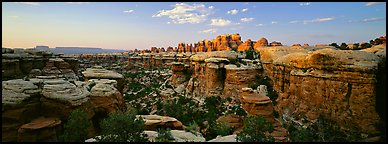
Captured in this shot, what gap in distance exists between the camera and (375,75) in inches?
482

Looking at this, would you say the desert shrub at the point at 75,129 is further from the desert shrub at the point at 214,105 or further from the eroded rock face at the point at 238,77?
the eroded rock face at the point at 238,77

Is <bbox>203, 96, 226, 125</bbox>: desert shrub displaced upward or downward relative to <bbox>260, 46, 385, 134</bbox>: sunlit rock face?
downward

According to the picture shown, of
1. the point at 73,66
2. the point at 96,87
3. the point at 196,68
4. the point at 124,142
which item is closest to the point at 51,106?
the point at 96,87

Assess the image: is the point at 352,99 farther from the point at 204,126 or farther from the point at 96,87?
the point at 96,87

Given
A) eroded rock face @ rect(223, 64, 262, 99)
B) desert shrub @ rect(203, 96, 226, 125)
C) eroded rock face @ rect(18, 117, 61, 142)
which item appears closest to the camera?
eroded rock face @ rect(18, 117, 61, 142)

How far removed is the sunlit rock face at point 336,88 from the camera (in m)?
12.5

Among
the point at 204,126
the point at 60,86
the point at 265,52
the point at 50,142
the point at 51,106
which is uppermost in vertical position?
the point at 265,52

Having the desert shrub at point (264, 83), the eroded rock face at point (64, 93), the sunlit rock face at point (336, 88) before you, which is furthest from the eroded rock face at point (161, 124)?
the desert shrub at point (264, 83)

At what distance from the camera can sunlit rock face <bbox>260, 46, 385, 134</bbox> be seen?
41.1ft

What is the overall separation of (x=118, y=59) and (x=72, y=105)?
73.1 m

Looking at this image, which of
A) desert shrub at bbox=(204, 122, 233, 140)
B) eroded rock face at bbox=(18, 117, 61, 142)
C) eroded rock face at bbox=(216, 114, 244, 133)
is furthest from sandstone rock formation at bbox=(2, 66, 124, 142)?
eroded rock face at bbox=(216, 114, 244, 133)

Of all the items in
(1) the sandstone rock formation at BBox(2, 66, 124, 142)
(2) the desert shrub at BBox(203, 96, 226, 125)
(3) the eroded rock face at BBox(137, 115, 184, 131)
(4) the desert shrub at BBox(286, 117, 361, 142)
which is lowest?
(2) the desert shrub at BBox(203, 96, 226, 125)

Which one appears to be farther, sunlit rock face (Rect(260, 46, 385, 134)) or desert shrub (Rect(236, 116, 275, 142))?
sunlit rock face (Rect(260, 46, 385, 134))

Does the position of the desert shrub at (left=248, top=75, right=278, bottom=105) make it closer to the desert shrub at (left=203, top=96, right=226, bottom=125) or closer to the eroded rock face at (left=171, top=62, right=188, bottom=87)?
the desert shrub at (left=203, top=96, right=226, bottom=125)
